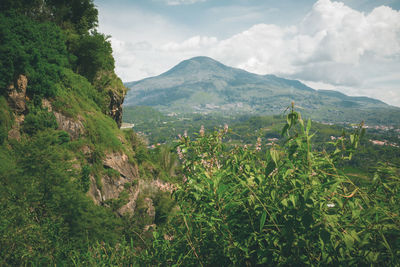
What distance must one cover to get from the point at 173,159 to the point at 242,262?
135 feet

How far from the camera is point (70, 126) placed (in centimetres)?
1738

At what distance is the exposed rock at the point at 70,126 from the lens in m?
16.9

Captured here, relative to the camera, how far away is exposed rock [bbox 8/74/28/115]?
14.1 meters

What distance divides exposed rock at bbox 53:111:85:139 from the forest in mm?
95

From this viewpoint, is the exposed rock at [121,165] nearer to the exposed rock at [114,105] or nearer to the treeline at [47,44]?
the treeline at [47,44]

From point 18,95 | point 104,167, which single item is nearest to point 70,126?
point 18,95

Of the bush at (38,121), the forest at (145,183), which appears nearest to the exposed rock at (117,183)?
the forest at (145,183)

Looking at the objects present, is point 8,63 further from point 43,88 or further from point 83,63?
point 83,63

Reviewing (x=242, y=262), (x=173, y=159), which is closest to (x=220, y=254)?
(x=242, y=262)

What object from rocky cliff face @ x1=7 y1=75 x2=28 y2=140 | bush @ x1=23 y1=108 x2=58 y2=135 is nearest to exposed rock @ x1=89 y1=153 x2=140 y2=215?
bush @ x1=23 y1=108 x2=58 y2=135

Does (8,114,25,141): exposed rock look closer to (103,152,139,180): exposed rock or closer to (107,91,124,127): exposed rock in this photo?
(103,152,139,180): exposed rock

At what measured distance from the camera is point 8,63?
13.3 meters

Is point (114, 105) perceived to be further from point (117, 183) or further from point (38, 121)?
point (38, 121)

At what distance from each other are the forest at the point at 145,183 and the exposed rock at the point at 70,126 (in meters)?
0.10
